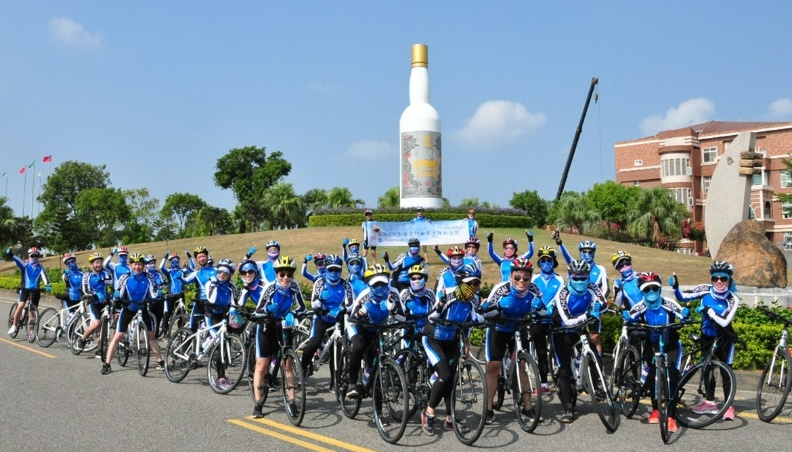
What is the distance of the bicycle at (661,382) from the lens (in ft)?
25.3

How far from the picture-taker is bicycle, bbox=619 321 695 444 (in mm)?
7697

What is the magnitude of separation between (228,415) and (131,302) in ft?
14.7

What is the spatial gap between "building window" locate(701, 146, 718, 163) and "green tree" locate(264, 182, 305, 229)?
4684 cm

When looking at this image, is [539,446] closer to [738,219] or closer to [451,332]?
[451,332]

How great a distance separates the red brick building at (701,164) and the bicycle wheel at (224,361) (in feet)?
241

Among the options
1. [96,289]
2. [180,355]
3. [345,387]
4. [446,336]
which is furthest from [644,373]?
[96,289]

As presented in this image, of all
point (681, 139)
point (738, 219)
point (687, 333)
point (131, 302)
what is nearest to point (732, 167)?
point (738, 219)

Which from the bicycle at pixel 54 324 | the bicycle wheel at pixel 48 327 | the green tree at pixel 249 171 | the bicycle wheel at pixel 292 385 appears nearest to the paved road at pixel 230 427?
the bicycle wheel at pixel 292 385

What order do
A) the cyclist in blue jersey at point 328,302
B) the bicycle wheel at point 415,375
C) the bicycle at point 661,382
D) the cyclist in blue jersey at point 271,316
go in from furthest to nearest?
the cyclist in blue jersey at point 328,302 < the cyclist in blue jersey at point 271,316 < the bicycle wheel at point 415,375 < the bicycle at point 661,382

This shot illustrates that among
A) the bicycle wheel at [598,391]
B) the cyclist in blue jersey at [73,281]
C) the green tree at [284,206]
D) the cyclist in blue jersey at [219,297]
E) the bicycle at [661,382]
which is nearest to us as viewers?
the bicycle at [661,382]

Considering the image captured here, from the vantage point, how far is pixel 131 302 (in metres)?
12.9

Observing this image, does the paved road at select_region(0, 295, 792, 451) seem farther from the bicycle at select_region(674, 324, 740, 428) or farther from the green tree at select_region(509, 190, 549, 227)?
the green tree at select_region(509, 190, 549, 227)

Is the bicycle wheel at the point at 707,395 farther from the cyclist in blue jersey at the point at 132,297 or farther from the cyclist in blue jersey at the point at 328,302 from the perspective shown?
the cyclist in blue jersey at the point at 132,297

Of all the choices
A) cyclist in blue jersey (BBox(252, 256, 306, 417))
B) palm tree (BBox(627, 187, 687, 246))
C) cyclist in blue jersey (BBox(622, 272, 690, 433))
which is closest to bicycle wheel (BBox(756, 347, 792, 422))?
cyclist in blue jersey (BBox(622, 272, 690, 433))
